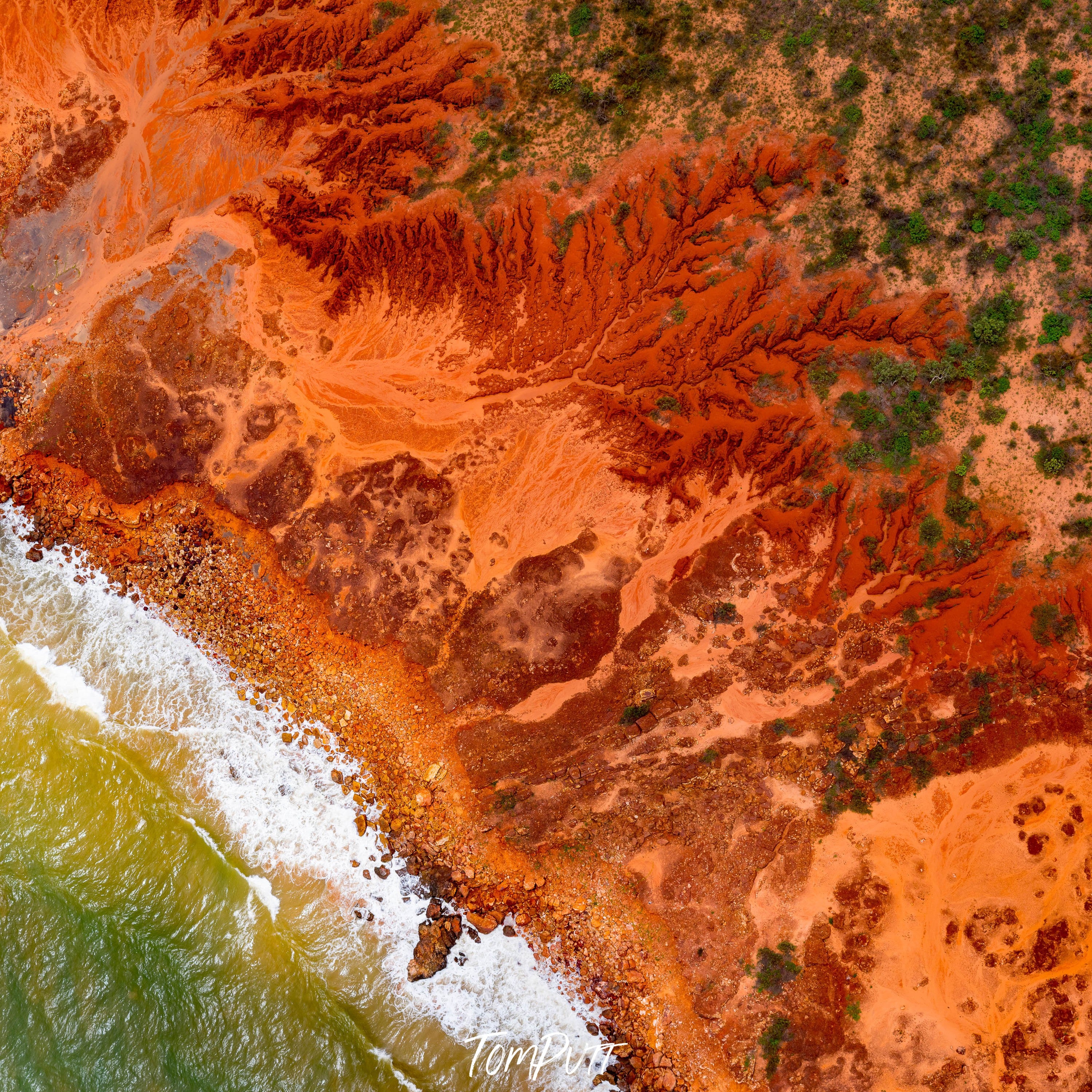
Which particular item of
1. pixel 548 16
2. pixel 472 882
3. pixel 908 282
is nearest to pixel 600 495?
pixel 908 282

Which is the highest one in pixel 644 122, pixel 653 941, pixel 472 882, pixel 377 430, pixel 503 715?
pixel 644 122

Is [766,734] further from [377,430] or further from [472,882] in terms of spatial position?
[377,430]

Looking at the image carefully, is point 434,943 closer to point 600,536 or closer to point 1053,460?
point 600,536

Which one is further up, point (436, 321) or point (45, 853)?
point (436, 321)

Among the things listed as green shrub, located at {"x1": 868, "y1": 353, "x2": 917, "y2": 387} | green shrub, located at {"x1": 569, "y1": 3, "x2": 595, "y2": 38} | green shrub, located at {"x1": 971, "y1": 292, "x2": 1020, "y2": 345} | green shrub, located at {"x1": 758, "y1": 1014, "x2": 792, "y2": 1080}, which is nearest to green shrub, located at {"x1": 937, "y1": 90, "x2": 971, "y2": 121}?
green shrub, located at {"x1": 971, "y1": 292, "x2": 1020, "y2": 345}

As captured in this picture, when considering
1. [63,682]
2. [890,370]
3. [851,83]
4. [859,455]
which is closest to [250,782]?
[63,682]

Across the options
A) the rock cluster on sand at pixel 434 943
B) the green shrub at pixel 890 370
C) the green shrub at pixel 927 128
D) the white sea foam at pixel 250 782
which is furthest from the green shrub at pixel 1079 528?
the rock cluster on sand at pixel 434 943
